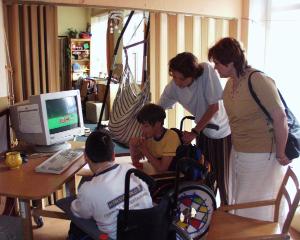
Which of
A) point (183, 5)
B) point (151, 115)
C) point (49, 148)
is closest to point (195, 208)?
point (151, 115)

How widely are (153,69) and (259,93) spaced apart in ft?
4.46

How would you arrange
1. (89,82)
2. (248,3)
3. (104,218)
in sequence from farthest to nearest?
1. (89,82)
2. (248,3)
3. (104,218)

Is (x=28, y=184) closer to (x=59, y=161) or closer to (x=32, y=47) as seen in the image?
(x=59, y=161)

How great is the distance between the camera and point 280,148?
178 centimetres

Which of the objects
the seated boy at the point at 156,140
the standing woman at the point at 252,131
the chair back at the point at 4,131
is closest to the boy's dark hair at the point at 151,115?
the seated boy at the point at 156,140

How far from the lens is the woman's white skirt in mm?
1887

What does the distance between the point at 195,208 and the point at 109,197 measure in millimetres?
836

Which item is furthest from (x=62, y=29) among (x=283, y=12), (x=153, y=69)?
(x=283, y=12)

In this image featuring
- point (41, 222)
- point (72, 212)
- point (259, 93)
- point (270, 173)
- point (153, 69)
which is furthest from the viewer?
point (153, 69)

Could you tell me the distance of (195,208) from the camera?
6.88 ft

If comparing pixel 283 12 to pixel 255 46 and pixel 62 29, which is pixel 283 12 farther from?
pixel 62 29

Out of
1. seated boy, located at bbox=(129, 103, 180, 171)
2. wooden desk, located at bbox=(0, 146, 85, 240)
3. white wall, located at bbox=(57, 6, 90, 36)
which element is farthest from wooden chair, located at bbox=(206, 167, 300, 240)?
white wall, located at bbox=(57, 6, 90, 36)

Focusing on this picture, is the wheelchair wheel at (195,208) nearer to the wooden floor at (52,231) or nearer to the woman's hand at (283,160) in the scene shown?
the woman's hand at (283,160)

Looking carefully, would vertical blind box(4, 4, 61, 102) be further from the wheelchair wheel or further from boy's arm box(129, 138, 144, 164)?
the wheelchair wheel
